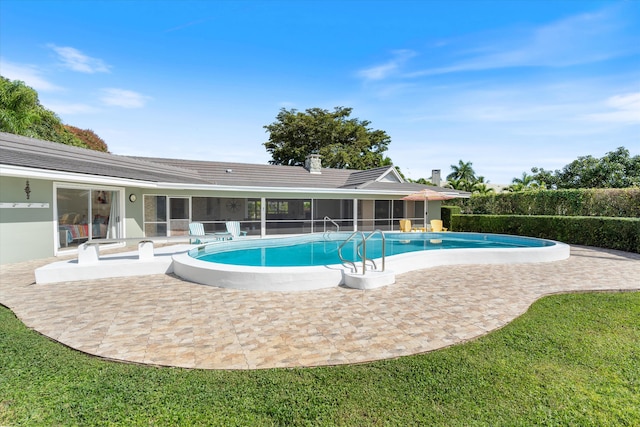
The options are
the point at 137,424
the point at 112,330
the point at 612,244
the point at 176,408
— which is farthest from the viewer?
the point at 612,244

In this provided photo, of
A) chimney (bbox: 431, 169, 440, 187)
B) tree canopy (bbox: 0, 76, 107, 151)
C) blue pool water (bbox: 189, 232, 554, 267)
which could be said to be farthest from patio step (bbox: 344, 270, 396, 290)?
tree canopy (bbox: 0, 76, 107, 151)

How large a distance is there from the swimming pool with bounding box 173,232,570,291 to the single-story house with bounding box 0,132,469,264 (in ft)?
9.81

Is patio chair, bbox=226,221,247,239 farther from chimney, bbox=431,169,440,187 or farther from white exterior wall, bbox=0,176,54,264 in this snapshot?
chimney, bbox=431,169,440,187

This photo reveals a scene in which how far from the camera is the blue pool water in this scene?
1089 centimetres

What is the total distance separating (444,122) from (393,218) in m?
7.49

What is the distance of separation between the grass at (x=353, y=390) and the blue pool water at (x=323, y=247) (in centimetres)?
570

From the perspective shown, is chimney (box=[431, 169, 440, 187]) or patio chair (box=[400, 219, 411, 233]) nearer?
patio chair (box=[400, 219, 411, 233])

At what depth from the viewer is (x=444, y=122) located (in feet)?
72.6

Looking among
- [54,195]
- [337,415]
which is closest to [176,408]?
[337,415]

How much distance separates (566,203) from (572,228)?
266 centimetres

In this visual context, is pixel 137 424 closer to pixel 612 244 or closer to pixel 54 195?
pixel 54 195

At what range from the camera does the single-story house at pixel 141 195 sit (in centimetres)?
980

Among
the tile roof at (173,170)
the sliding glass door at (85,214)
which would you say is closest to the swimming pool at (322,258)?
the tile roof at (173,170)

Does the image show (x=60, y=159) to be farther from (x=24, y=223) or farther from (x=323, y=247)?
(x=323, y=247)
